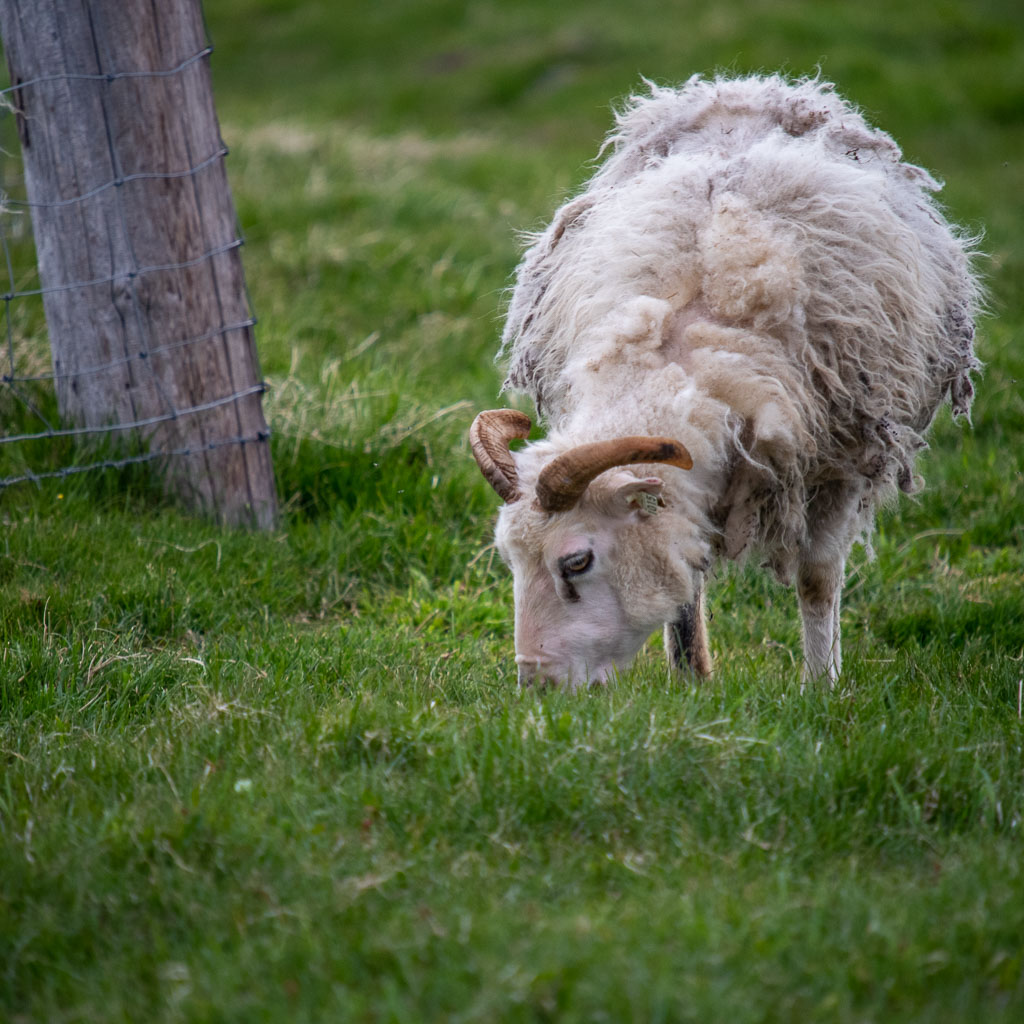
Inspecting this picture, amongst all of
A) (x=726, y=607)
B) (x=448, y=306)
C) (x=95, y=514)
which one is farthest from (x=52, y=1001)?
(x=448, y=306)

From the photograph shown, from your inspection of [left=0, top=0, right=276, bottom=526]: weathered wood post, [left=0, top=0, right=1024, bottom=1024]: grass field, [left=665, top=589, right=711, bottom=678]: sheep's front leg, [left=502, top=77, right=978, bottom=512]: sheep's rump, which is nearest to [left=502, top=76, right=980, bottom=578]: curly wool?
[left=502, top=77, right=978, bottom=512]: sheep's rump

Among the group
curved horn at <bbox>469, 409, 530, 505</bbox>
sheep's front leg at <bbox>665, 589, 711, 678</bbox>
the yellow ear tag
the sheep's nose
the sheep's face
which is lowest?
sheep's front leg at <bbox>665, 589, 711, 678</bbox>

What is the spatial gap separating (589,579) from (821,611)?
1.14m

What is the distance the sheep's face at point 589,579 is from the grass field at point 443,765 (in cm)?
15

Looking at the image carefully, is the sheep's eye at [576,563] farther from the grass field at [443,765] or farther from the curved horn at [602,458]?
the grass field at [443,765]

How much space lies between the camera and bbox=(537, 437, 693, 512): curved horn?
305 centimetres

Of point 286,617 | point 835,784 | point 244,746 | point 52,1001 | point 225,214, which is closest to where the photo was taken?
point 52,1001

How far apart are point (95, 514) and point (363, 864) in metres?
2.52

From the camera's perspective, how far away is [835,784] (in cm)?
266

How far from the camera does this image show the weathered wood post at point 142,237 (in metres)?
4.25

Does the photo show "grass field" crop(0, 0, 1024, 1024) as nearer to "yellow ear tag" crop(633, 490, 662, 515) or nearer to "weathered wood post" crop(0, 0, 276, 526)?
"weathered wood post" crop(0, 0, 276, 526)

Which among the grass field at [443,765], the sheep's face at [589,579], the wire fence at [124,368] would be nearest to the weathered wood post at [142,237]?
the wire fence at [124,368]

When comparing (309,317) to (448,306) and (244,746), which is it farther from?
(244,746)

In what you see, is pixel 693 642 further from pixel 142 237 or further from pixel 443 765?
pixel 142 237
